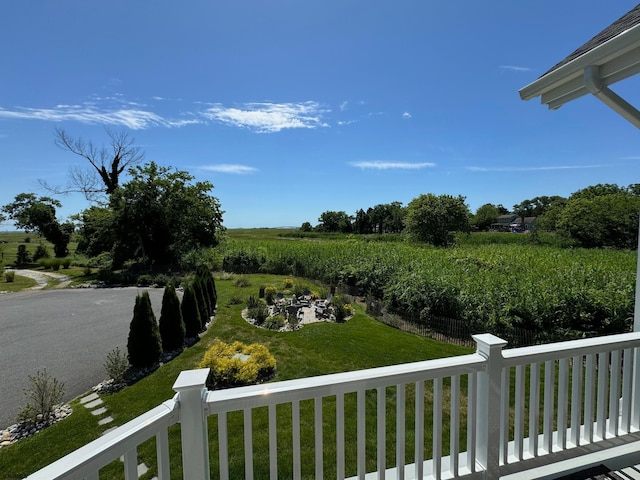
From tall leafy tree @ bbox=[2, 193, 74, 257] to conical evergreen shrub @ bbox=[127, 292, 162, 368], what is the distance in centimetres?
2891

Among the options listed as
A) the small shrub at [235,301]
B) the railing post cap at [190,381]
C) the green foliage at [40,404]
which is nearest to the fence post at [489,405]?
the railing post cap at [190,381]

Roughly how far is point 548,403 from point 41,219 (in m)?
35.3

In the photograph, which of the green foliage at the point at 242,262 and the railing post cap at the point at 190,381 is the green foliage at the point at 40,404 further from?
the green foliage at the point at 242,262

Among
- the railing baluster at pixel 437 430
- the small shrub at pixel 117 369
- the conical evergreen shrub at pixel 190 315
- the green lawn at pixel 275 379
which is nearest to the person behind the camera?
the railing baluster at pixel 437 430

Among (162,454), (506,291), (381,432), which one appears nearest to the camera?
(162,454)

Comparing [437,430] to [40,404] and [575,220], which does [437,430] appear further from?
[575,220]

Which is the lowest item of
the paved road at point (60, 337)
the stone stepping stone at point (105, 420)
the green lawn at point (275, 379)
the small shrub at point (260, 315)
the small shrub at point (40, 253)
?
the paved road at point (60, 337)

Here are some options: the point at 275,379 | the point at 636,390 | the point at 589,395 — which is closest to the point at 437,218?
the point at 275,379

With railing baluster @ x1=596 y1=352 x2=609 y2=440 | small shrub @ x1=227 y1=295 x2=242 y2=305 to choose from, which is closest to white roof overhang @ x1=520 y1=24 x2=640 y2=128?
railing baluster @ x1=596 y1=352 x2=609 y2=440

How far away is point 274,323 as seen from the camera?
793 centimetres

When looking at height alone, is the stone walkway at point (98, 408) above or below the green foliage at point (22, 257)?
below

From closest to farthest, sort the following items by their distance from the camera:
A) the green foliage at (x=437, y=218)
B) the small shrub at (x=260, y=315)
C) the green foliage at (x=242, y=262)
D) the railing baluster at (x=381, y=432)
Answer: the railing baluster at (x=381, y=432), the small shrub at (x=260, y=315), the green foliage at (x=242, y=262), the green foliage at (x=437, y=218)

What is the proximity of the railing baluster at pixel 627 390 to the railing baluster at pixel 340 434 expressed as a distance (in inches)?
88.8

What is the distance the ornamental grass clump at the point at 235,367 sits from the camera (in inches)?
195
